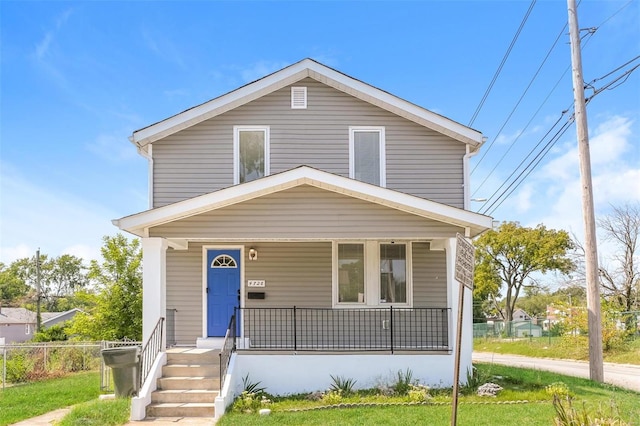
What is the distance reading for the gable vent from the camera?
12.5 metres

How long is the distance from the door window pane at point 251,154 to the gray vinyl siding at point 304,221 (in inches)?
94.4

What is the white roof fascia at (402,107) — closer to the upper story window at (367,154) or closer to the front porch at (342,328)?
the upper story window at (367,154)

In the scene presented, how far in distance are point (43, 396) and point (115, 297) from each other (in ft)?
30.4

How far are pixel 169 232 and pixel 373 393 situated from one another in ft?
15.8

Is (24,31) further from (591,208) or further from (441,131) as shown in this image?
(591,208)

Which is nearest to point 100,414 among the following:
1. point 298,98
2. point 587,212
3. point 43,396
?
point 43,396

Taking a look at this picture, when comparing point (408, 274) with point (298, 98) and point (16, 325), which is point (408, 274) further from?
point (16, 325)

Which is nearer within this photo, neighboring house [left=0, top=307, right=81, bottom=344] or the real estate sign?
the real estate sign

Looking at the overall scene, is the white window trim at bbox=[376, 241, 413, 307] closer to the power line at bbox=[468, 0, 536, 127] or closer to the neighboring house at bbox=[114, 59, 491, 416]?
the neighboring house at bbox=[114, 59, 491, 416]

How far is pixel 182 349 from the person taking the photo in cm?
1104

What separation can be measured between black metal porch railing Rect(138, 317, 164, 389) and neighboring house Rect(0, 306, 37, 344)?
44640mm

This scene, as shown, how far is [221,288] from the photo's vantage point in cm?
1217

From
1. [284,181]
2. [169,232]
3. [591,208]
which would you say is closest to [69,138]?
[169,232]

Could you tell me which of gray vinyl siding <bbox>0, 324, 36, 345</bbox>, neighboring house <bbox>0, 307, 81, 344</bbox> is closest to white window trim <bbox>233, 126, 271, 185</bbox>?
neighboring house <bbox>0, 307, 81, 344</bbox>
